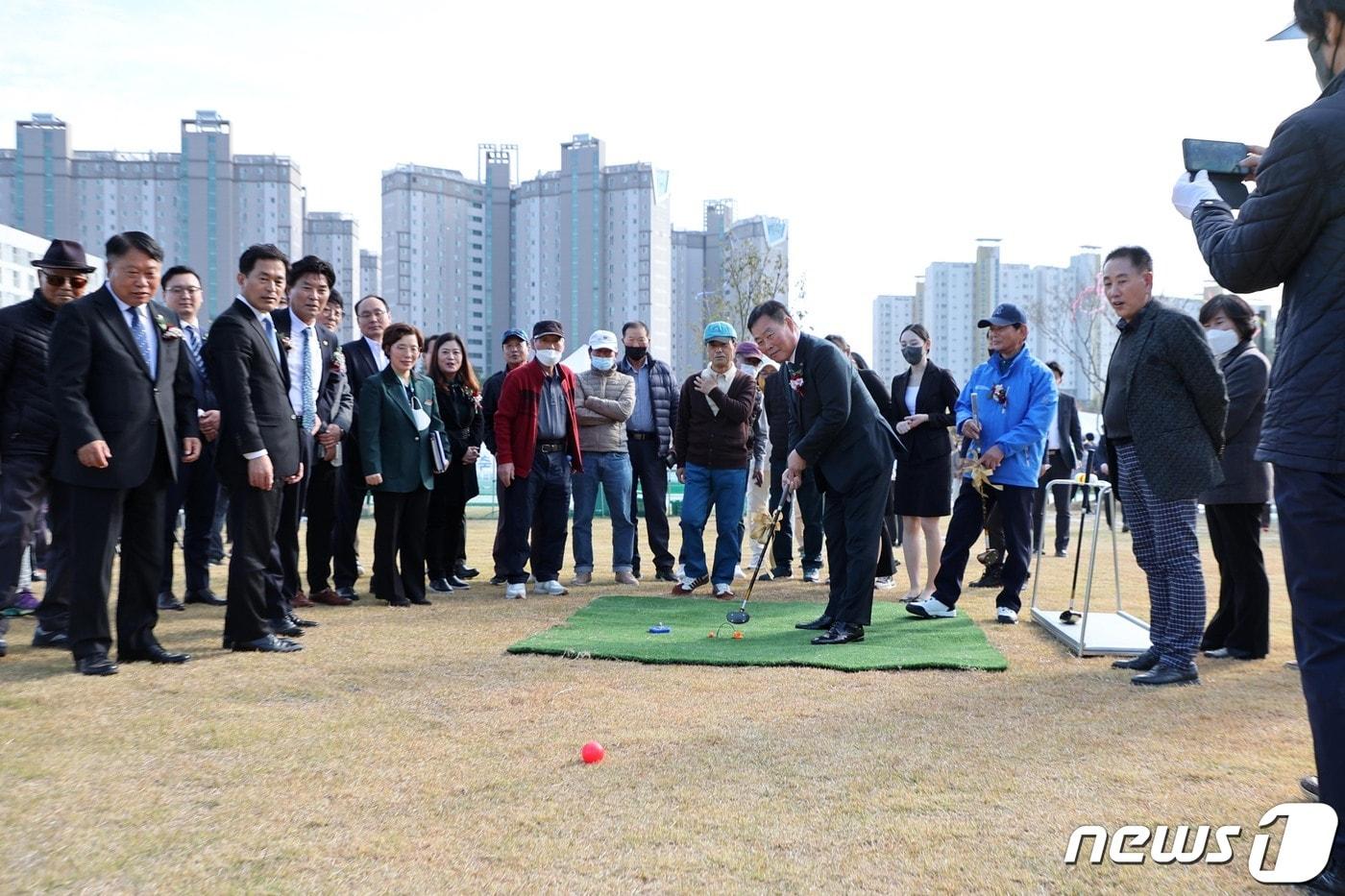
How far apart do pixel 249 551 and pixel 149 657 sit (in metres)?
0.73

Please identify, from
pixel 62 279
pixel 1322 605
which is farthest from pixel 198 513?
pixel 1322 605

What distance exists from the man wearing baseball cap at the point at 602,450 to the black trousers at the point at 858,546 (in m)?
3.08

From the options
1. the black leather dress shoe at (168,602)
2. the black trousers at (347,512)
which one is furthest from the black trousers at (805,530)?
the black leather dress shoe at (168,602)

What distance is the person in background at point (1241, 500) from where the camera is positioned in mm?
5992

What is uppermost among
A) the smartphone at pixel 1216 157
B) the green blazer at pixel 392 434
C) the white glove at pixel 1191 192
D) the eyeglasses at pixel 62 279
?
the eyeglasses at pixel 62 279

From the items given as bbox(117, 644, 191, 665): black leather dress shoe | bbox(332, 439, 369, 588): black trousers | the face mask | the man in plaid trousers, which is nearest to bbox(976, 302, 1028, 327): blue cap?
the face mask

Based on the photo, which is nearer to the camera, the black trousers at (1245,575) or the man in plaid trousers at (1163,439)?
the man in plaid trousers at (1163,439)

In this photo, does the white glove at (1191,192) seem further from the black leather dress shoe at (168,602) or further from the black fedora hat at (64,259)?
the black leather dress shoe at (168,602)

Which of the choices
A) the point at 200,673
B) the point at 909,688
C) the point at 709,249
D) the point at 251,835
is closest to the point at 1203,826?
the point at 909,688

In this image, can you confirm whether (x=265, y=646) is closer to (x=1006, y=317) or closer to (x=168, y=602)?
(x=168, y=602)

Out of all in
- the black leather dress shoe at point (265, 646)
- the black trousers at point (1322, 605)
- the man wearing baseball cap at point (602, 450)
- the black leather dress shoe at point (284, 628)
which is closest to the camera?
the black trousers at point (1322, 605)

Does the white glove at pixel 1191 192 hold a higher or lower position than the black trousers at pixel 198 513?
higher

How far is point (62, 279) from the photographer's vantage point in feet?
20.9

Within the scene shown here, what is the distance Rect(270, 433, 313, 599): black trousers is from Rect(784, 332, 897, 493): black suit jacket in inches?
126
